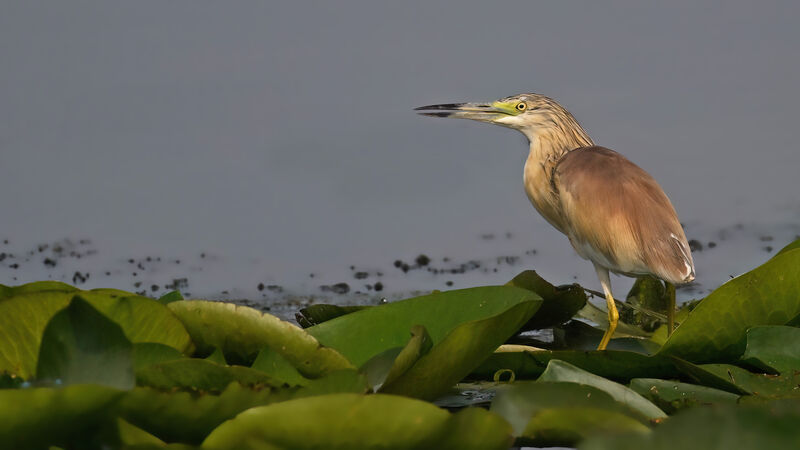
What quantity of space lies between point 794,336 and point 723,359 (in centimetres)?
17

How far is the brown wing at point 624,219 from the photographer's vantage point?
306 cm

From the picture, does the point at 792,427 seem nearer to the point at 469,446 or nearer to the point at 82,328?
the point at 469,446

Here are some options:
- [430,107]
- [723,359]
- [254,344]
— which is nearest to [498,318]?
[254,344]

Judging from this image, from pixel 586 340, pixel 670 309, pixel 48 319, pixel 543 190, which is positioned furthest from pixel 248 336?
pixel 543 190

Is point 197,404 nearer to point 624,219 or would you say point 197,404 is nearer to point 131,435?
point 131,435

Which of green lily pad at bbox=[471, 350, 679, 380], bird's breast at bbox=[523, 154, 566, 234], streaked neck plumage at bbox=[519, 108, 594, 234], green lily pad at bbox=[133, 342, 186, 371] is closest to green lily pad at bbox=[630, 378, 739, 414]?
green lily pad at bbox=[471, 350, 679, 380]

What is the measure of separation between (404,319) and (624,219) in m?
1.74

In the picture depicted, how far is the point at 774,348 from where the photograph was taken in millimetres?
1813

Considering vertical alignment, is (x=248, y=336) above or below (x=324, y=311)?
above

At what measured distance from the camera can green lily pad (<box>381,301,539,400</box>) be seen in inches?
55.6

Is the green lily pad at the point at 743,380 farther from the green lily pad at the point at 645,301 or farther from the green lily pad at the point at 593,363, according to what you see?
the green lily pad at the point at 645,301

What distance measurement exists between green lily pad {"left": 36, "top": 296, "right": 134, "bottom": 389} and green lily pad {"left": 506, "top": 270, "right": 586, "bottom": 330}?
1.25m

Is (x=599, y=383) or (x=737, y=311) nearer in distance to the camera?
(x=599, y=383)

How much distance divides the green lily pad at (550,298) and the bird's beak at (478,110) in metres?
2.20
